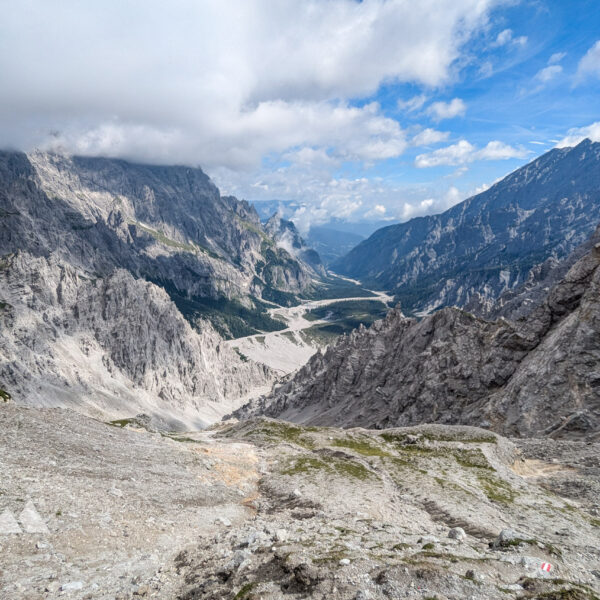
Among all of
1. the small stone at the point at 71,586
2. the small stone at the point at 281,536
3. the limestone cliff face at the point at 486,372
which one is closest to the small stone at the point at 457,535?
the small stone at the point at 281,536

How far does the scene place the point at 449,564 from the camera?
19.0 m

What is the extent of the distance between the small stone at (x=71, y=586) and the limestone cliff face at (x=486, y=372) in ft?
212

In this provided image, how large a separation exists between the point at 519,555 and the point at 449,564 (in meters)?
6.20

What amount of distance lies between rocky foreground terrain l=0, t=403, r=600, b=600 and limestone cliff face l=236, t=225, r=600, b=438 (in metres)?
17.2

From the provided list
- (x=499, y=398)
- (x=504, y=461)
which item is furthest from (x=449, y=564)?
(x=499, y=398)

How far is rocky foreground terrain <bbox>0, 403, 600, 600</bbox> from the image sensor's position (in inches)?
713

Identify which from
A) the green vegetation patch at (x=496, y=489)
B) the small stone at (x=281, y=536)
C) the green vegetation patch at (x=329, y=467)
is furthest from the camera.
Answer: the green vegetation patch at (x=329, y=467)

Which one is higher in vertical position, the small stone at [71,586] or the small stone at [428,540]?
the small stone at [71,586]

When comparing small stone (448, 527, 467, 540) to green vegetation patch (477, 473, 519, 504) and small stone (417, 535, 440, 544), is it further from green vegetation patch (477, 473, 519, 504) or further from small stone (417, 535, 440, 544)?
green vegetation patch (477, 473, 519, 504)

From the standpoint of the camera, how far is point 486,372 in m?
90.6

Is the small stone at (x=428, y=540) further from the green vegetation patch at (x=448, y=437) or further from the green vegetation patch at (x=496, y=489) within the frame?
the green vegetation patch at (x=448, y=437)

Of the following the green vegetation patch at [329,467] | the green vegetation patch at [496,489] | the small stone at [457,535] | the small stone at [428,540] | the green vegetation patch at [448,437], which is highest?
the small stone at [428,540]

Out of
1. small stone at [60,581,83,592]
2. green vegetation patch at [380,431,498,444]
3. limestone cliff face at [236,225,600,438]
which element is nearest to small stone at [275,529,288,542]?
small stone at [60,581,83,592]

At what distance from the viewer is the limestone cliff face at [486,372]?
65812 mm
